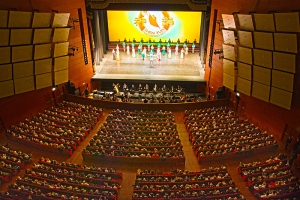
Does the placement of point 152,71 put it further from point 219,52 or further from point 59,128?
point 59,128

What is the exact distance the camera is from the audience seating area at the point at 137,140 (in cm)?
1175

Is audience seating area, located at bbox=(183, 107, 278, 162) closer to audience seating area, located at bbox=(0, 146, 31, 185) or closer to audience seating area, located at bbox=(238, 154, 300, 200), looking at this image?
audience seating area, located at bbox=(238, 154, 300, 200)

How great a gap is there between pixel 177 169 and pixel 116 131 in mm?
3666

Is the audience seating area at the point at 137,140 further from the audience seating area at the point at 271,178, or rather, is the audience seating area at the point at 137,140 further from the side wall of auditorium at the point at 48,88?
the side wall of auditorium at the point at 48,88

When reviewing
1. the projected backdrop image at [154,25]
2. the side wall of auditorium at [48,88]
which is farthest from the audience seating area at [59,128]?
the projected backdrop image at [154,25]

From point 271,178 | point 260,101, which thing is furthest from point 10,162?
point 260,101

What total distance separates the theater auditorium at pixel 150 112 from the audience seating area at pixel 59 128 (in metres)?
0.06

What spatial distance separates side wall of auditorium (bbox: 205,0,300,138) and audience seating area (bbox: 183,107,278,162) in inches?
26.0

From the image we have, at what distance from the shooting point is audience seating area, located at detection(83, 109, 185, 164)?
11750 mm

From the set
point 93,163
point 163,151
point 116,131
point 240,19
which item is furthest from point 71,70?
point 240,19

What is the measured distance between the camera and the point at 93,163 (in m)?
11.9

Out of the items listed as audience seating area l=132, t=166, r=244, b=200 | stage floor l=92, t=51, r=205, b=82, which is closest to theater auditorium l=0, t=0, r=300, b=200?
audience seating area l=132, t=166, r=244, b=200

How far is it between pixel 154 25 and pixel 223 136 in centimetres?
1256

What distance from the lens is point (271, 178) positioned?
1023cm
